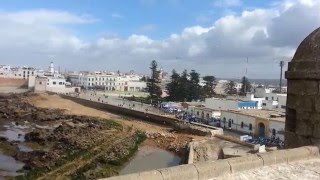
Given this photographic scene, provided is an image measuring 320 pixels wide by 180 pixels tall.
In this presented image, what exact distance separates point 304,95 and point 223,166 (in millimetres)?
1951

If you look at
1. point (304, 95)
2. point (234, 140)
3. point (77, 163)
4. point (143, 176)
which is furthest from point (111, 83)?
point (143, 176)

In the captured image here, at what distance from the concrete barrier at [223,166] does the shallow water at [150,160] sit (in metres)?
20.0

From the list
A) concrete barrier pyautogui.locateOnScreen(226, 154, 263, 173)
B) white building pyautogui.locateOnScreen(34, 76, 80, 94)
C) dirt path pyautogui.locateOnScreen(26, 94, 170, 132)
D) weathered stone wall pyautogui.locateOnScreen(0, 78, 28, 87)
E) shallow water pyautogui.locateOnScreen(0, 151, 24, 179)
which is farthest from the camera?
weathered stone wall pyautogui.locateOnScreen(0, 78, 28, 87)

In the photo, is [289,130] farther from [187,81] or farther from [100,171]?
[187,81]

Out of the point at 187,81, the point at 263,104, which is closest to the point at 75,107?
the point at 187,81

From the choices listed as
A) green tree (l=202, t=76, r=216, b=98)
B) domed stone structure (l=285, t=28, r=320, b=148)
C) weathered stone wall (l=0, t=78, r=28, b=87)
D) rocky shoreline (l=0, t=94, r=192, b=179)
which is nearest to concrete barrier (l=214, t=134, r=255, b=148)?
rocky shoreline (l=0, t=94, r=192, b=179)

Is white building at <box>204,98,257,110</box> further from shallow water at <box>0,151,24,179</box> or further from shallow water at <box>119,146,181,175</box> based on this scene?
shallow water at <box>0,151,24,179</box>

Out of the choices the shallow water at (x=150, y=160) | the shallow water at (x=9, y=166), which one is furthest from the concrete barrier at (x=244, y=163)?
the shallow water at (x=9, y=166)

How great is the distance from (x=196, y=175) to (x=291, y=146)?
233 cm

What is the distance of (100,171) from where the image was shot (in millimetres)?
22781

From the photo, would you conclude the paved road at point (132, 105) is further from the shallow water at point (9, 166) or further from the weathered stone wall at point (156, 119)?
the shallow water at point (9, 166)

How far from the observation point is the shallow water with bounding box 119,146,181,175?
83.3 feet

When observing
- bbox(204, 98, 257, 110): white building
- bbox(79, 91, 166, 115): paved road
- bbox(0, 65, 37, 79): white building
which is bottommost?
bbox(79, 91, 166, 115): paved road

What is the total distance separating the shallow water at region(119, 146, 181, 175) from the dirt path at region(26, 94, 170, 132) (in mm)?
9670
